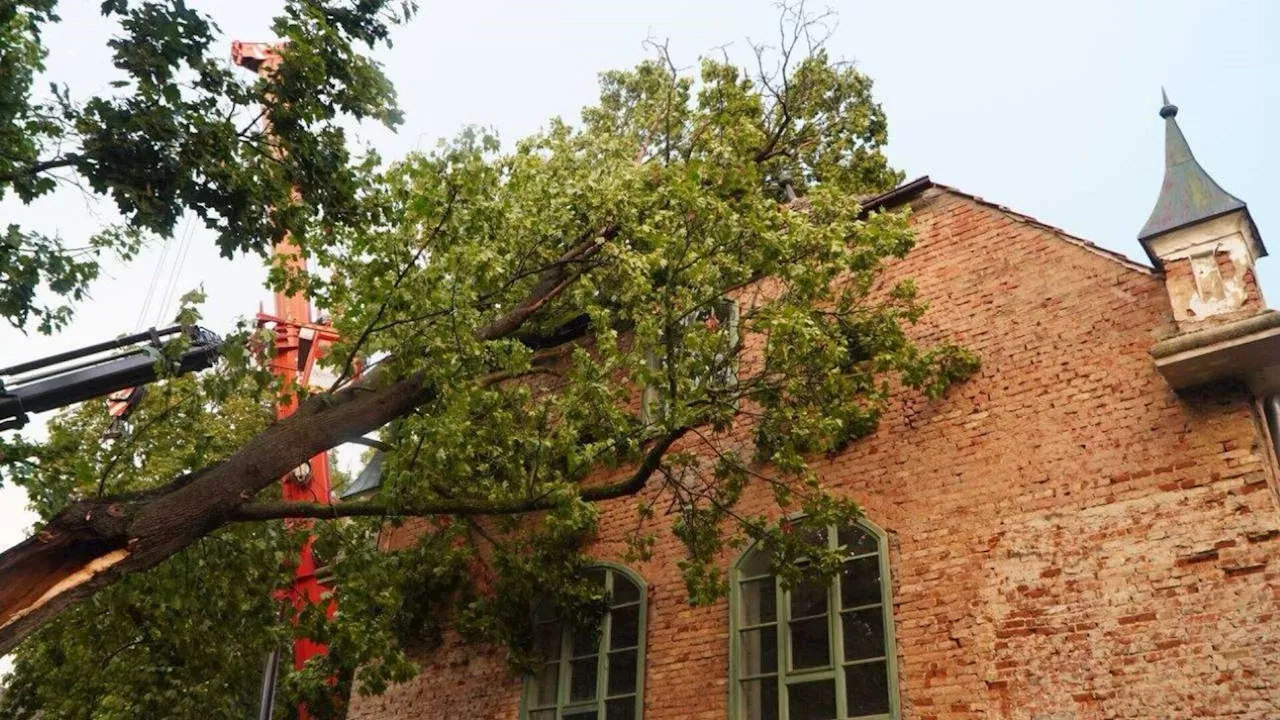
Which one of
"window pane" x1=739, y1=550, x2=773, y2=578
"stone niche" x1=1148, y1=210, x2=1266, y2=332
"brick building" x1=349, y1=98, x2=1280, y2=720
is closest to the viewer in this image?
"brick building" x1=349, y1=98, x2=1280, y2=720

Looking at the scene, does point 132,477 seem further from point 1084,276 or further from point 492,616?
point 1084,276

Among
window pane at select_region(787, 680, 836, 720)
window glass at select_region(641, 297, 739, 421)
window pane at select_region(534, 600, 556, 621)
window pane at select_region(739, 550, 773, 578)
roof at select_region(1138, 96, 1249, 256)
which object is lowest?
window pane at select_region(787, 680, 836, 720)

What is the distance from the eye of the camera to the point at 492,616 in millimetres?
10859

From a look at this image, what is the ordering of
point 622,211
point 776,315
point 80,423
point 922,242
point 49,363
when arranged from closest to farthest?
point 776,315, point 622,211, point 922,242, point 49,363, point 80,423

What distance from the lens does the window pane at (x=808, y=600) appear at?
9234 mm

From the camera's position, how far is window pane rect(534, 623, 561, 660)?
10977 mm

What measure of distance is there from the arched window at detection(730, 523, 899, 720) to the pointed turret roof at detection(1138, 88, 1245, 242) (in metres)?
3.43

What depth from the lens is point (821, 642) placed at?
905 cm

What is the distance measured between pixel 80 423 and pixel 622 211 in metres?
15.3

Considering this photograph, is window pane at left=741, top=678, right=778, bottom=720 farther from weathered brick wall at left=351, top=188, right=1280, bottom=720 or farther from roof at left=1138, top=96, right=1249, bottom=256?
roof at left=1138, top=96, right=1249, bottom=256

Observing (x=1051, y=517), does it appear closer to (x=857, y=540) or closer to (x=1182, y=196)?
(x=857, y=540)

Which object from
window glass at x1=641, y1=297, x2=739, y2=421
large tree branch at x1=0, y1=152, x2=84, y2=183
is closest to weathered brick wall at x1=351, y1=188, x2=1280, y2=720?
window glass at x1=641, y1=297, x2=739, y2=421

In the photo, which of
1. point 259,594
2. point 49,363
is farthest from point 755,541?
point 49,363

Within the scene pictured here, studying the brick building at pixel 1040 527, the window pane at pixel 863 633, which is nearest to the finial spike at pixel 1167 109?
the brick building at pixel 1040 527
